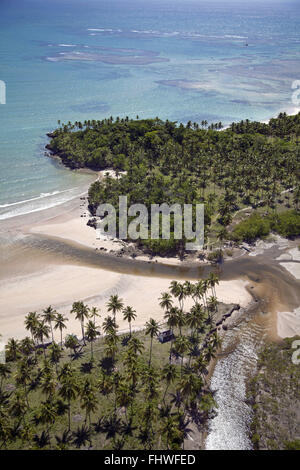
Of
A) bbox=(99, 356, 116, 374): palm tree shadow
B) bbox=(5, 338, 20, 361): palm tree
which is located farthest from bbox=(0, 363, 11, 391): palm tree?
bbox=(99, 356, 116, 374): palm tree shadow

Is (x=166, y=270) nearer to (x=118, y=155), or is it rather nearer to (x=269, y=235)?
(x=269, y=235)

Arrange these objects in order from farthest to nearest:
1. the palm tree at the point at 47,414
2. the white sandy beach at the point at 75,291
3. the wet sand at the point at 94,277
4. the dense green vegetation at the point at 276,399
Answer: the wet sand at the point at 94,277, the white sandy beach at the point at 75,291, the dense green vegetation at the point at 276,399, the palm tree at the point at 47,414

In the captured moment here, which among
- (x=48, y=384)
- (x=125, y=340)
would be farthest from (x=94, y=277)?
(x=48, y=384)

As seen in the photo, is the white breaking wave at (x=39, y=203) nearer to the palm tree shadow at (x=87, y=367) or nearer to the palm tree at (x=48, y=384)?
the palm tree shadow at (x=87, y=367)

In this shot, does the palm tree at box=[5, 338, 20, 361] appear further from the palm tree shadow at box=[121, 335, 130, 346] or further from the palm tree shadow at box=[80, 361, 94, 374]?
the palm tree shadow at box=[121, 335, 130, 346]

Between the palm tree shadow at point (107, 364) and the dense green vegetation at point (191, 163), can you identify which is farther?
the dense green vegetation at point (191, 163)

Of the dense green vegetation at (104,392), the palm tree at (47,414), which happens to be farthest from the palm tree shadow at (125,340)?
the palm tree at (47,414)
